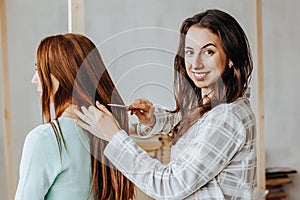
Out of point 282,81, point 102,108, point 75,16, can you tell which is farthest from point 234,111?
point 282,81

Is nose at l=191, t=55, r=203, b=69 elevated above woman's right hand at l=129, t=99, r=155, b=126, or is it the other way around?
nose at l=191, t=55, r=203, b=69

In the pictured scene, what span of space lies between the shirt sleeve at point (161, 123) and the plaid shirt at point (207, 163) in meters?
0.32

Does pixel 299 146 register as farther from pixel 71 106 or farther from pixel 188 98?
pixel 71 106

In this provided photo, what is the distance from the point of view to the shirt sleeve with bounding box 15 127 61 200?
4.71 ft

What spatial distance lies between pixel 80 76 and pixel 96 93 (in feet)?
0.28

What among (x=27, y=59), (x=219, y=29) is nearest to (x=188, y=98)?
(x=219, y=29)

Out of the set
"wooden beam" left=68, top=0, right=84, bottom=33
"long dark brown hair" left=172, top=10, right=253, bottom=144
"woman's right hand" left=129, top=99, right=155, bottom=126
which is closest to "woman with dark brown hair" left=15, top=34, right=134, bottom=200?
"woman's right hand" left=129, top=99, right=155, bottom=126

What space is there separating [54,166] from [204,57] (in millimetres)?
682

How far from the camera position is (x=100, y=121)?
5.32 feet

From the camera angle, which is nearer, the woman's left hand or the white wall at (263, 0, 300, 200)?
the woman's left hand

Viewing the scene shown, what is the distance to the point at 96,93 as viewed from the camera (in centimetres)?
164

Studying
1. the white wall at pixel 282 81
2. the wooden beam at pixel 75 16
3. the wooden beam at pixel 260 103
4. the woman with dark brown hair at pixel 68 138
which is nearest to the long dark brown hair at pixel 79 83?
the woman with dark brown hair at pixel 68 138

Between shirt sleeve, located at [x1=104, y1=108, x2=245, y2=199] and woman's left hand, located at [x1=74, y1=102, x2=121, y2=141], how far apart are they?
2cm

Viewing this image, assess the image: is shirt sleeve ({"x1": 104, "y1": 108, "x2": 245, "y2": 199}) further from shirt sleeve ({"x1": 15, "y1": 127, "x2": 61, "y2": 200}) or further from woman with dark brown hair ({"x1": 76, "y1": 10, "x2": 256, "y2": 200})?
shirt sleeve ({"x1": 15, "y1": 127, "x2": 61, "y2": 200})
